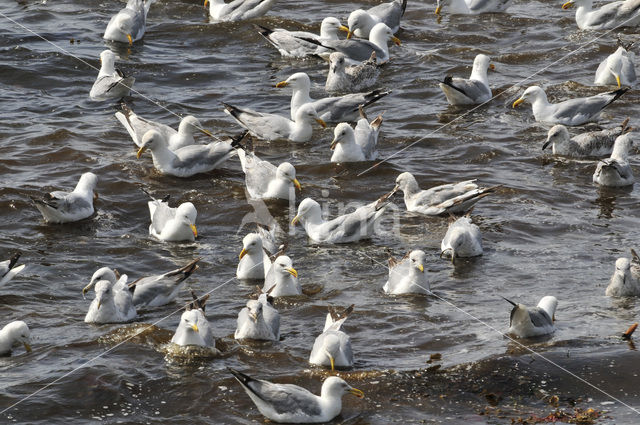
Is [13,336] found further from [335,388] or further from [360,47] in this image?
[360,47]

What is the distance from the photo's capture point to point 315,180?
1414 cm

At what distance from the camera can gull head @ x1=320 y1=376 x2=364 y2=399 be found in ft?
26.7

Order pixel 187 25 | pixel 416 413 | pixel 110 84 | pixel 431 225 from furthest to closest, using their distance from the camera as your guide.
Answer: pixel 187 25 < pixel 110 84 < pixel 431 225 < pixel 416 413

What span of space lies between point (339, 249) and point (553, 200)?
3.14 meters

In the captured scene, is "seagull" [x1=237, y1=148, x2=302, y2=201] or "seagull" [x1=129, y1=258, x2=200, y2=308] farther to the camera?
"seagull" [x1=237, y1=148, x2=302, y2=201]

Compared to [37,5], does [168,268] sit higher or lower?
lower

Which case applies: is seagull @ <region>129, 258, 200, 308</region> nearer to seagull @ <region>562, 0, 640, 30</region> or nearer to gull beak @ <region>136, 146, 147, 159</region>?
gull beak @ <region>136, 146, 147, 159</region>

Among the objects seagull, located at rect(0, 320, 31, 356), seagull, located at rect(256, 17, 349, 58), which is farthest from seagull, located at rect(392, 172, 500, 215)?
seagull, located at rect(256, 17, 349, 58)

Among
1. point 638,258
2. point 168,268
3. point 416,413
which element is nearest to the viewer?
point 416,413

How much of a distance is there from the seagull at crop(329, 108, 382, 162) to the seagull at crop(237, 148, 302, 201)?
1048 millimetres

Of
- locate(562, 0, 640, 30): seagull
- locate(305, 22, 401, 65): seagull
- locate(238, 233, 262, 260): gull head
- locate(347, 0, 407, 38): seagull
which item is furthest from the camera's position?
locate(562, 0, 640, 30): seagull

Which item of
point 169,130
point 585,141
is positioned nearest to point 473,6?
point 585,141

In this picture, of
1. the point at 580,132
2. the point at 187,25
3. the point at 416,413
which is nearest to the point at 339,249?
the point at 416,413

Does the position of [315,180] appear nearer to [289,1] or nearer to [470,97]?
[470,97]
